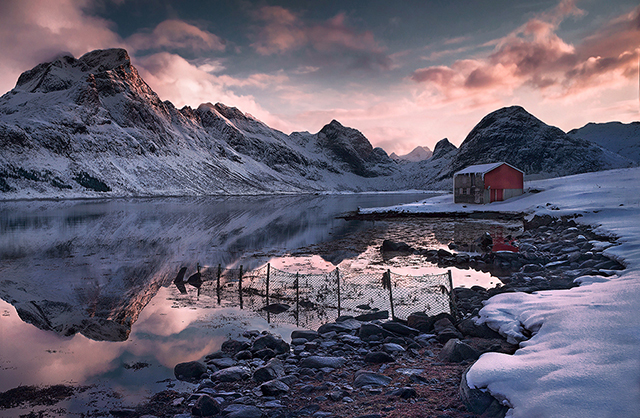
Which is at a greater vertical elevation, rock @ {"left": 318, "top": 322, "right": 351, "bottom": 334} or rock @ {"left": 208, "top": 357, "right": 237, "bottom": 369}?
rock @ {"left": 318, "top": 322, "right": 351, "bottom": 334}

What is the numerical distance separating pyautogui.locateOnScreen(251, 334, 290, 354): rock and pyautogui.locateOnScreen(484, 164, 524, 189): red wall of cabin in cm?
6157

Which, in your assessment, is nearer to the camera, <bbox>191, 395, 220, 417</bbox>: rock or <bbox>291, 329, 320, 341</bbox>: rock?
<bbox>191, 395, 220, 417</bbox>: rock

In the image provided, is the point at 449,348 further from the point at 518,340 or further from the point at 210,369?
the point at 210,369

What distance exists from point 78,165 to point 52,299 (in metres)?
152

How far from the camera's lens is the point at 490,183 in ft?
209

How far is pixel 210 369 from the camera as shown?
9617 mm

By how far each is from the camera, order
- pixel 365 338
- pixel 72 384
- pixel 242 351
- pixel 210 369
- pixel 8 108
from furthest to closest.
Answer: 1. pixel 8 108
2. pixel 365 338
3. pixel 242 351
4. pixel 210 369
5. pixel 72 384

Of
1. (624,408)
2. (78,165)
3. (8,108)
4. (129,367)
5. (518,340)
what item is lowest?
(129,367)

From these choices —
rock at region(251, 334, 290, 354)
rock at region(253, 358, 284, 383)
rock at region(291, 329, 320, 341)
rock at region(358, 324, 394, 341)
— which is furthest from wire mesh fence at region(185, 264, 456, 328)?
rock at region(253, 358, 284, 383)

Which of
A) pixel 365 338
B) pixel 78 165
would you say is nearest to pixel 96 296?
pixel 365 338

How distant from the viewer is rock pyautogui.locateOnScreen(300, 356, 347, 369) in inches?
369

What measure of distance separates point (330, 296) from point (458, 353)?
788 cm

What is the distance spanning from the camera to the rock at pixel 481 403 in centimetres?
607

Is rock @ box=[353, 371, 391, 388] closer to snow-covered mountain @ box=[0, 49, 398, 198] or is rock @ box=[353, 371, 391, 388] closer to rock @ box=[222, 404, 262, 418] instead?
rock @ box=[222, 404, 262, 418]
